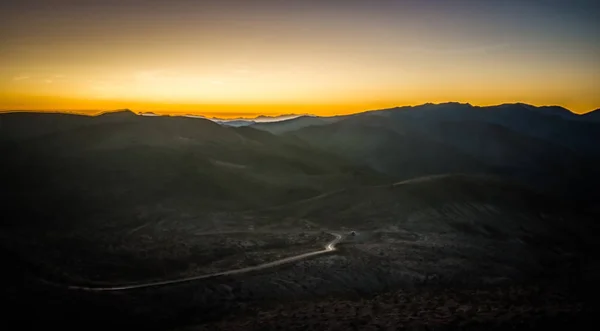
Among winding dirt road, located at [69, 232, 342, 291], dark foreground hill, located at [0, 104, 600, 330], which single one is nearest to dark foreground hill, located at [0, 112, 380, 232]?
dark foreground hill, located at [0, 104, 600, 330]

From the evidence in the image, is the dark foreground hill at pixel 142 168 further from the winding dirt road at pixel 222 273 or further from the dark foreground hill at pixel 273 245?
the winding dirt road at pixel 222 273

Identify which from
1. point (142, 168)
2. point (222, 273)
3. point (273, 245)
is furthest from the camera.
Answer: point (142, 168)

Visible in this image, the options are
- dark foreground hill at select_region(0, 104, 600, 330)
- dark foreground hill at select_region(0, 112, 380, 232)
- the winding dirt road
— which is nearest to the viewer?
dark foreground hill at select_region(0, 104, 600, 330)

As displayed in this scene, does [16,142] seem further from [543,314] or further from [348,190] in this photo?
[543,314]

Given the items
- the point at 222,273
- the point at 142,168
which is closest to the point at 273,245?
the point at 222,273

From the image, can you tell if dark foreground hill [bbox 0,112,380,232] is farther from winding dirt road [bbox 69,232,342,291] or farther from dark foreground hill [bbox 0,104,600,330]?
winding dirt road [bbox 69,232,342,291]

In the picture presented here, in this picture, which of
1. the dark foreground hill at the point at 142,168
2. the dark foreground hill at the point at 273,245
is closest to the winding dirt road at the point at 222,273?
the dark foreground hill at the point at 273,245

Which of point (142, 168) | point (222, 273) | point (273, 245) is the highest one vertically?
point (142, 168)

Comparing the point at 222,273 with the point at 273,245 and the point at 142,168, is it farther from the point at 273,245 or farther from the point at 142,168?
the point at 142,168

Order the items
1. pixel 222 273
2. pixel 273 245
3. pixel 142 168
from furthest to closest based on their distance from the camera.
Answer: pixel 142 168, pixel 273 245, pixel 222 273

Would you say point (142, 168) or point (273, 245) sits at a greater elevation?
point (142, 168)

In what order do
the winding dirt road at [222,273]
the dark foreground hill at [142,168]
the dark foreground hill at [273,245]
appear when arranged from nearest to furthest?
the dark foreground hill at [273,245] → the winding dirt road at [222,273] → the dark foreground hill at [142,168]
